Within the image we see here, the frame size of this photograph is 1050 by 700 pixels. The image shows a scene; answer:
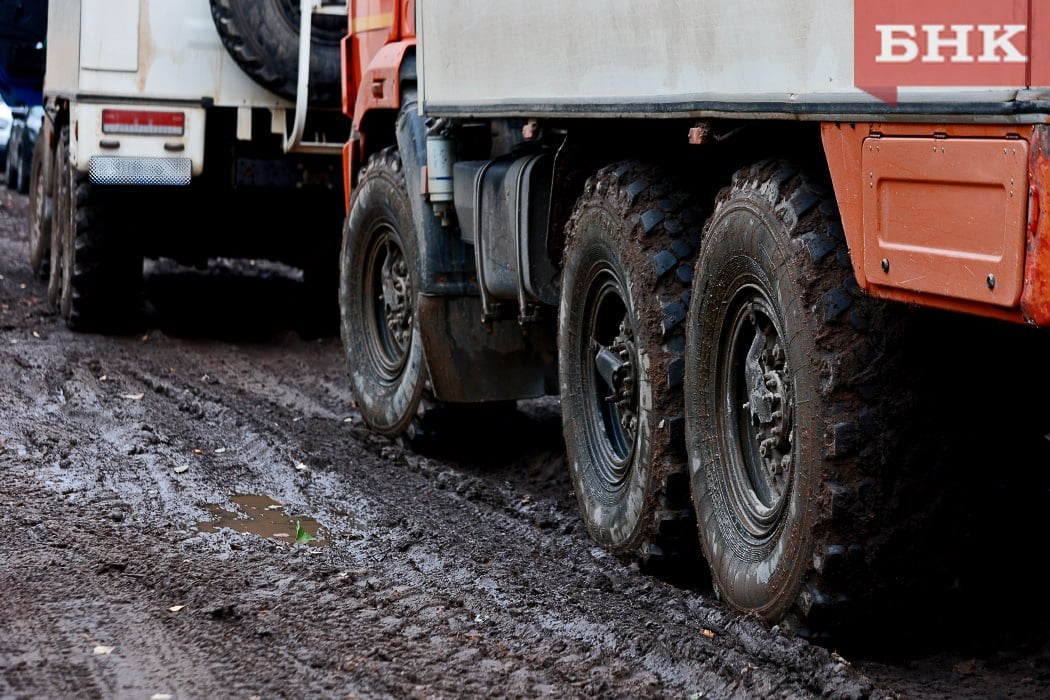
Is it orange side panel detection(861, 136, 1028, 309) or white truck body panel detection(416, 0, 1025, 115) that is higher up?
white truck body panel detection(416, 0, 1025, 115)

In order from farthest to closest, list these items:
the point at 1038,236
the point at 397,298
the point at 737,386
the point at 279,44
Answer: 1. the point at 279,44
2. the point at 397,298
3. the point at 737,386
4. the point at 1038,236

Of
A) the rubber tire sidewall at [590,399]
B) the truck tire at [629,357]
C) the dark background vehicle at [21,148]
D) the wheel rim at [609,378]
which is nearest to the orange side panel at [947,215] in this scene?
the truck tire at [629,357]

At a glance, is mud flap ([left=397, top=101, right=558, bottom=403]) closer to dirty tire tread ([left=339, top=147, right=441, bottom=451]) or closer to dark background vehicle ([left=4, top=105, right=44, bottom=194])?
dirty tire tread ([left=339, top=147, right=441, bottom=451])

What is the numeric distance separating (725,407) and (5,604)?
2.14 m

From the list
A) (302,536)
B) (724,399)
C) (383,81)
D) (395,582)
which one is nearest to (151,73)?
(383,81)

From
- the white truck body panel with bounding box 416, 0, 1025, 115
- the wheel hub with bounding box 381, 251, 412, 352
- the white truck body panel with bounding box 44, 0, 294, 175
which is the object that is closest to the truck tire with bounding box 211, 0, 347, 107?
the white truck body panel with bounding box 44, 0, 294, 175

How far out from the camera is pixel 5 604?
14.7ft

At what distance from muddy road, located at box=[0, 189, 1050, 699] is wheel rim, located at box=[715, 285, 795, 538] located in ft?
1.09

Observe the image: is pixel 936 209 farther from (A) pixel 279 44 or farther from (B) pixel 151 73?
(B) pixel 151 73

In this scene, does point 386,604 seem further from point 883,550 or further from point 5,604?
point 883,550

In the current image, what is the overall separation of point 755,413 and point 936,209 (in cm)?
112

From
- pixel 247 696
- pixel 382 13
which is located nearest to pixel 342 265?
pixel 382 13

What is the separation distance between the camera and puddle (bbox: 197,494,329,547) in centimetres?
560

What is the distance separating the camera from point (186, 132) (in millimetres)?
9422
